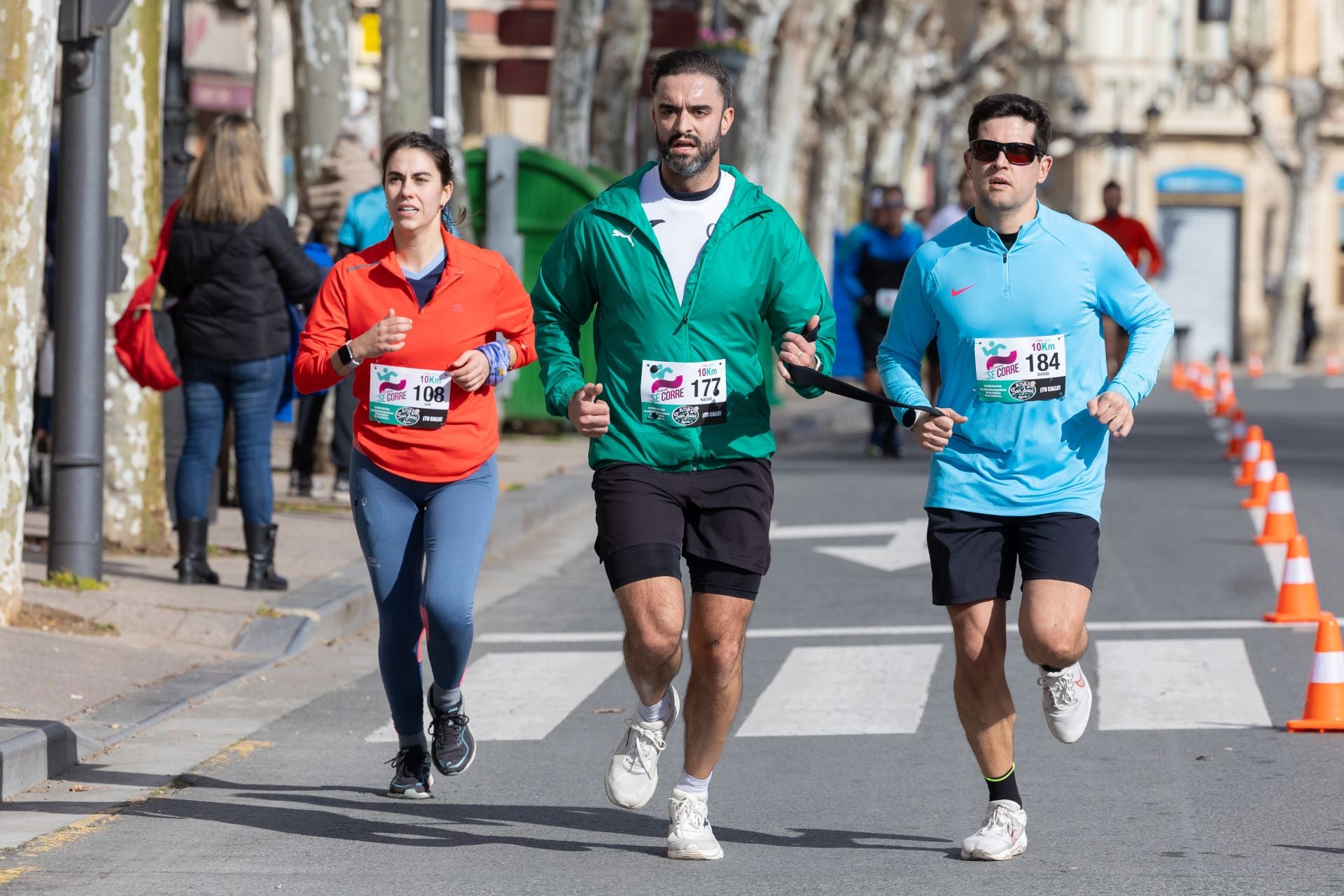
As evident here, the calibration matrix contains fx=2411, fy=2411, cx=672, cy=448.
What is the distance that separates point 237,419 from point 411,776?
378 cm

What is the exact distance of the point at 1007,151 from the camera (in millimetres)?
5922

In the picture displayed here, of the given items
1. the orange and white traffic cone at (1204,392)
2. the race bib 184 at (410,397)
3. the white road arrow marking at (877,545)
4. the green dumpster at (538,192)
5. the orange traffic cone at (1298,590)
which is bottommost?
the orange and white traffic cone at (1204,392)

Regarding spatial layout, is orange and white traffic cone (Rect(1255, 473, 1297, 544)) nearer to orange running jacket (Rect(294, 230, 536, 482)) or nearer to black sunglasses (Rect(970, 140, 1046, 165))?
orange running jacket (Rect(294, 230, 536, 482))

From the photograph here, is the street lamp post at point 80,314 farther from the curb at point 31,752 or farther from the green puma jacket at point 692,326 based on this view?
the green puma jacket at point 692,326

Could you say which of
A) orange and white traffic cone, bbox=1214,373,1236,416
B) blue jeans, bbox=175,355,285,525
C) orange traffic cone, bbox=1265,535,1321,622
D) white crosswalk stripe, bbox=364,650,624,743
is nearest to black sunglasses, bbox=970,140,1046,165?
white crosswalk stripe, bbox=364,650,624,743

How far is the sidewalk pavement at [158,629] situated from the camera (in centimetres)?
765

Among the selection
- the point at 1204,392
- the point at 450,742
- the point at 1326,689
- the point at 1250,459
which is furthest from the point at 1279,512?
the point at 1204,392

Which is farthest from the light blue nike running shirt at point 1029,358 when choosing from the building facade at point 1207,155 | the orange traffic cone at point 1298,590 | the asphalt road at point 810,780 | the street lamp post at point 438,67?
the building facade at point 1207,155

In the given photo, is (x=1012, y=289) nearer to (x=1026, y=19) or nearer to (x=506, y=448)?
(x=506, y=448)

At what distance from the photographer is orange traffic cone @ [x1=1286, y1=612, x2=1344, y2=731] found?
25.4 ft

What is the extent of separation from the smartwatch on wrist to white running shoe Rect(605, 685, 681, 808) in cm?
125

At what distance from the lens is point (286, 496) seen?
14.8 meters

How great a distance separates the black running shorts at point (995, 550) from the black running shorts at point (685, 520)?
0.44 m

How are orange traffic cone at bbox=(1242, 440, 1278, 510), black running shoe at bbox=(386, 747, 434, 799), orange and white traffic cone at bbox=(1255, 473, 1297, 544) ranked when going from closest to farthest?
black running shoe at bbox=(386, 747, 434, 799) < orange and white traffic cone at bbox=(1255, 473, 1297, 544) < orange traffic cone at bbox=(1242, 440, 1278, 510)
